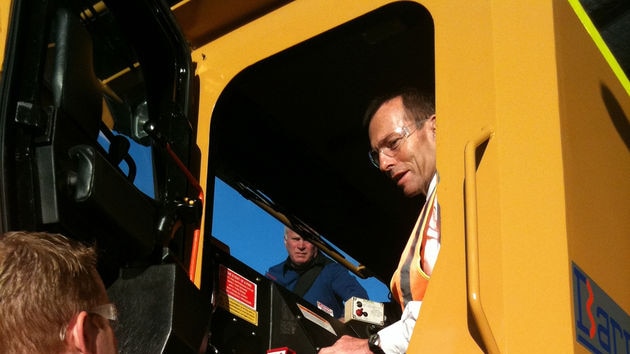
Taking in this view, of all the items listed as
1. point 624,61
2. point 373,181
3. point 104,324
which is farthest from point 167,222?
point 624,61

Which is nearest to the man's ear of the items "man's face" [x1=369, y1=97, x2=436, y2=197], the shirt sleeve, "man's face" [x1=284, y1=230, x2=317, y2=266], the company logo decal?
the shirt sleeve

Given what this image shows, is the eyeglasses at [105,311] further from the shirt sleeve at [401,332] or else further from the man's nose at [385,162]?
the man's nose at [385,162]

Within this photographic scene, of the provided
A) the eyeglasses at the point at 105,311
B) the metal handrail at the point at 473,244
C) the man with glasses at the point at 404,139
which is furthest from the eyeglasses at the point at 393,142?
the eyeglasses at the point at 105,311

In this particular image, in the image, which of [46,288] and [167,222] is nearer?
[46,288]

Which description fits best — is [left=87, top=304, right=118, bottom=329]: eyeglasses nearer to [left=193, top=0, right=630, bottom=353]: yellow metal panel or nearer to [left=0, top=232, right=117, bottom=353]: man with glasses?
[left=0, top=232, right=117, bottom=353]: man with glasses

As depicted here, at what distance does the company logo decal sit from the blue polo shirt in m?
1.32

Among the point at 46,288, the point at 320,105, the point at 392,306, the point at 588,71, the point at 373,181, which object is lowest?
the point at 392,306

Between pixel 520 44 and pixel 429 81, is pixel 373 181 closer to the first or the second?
pixel 429 81

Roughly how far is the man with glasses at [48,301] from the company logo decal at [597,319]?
87 centimetres

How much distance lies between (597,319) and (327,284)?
1685 millimetres

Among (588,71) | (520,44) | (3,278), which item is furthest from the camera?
(588,71)

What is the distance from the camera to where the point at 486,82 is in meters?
2.04

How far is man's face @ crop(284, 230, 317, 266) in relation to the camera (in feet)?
11.1

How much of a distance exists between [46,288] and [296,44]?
1110mm
